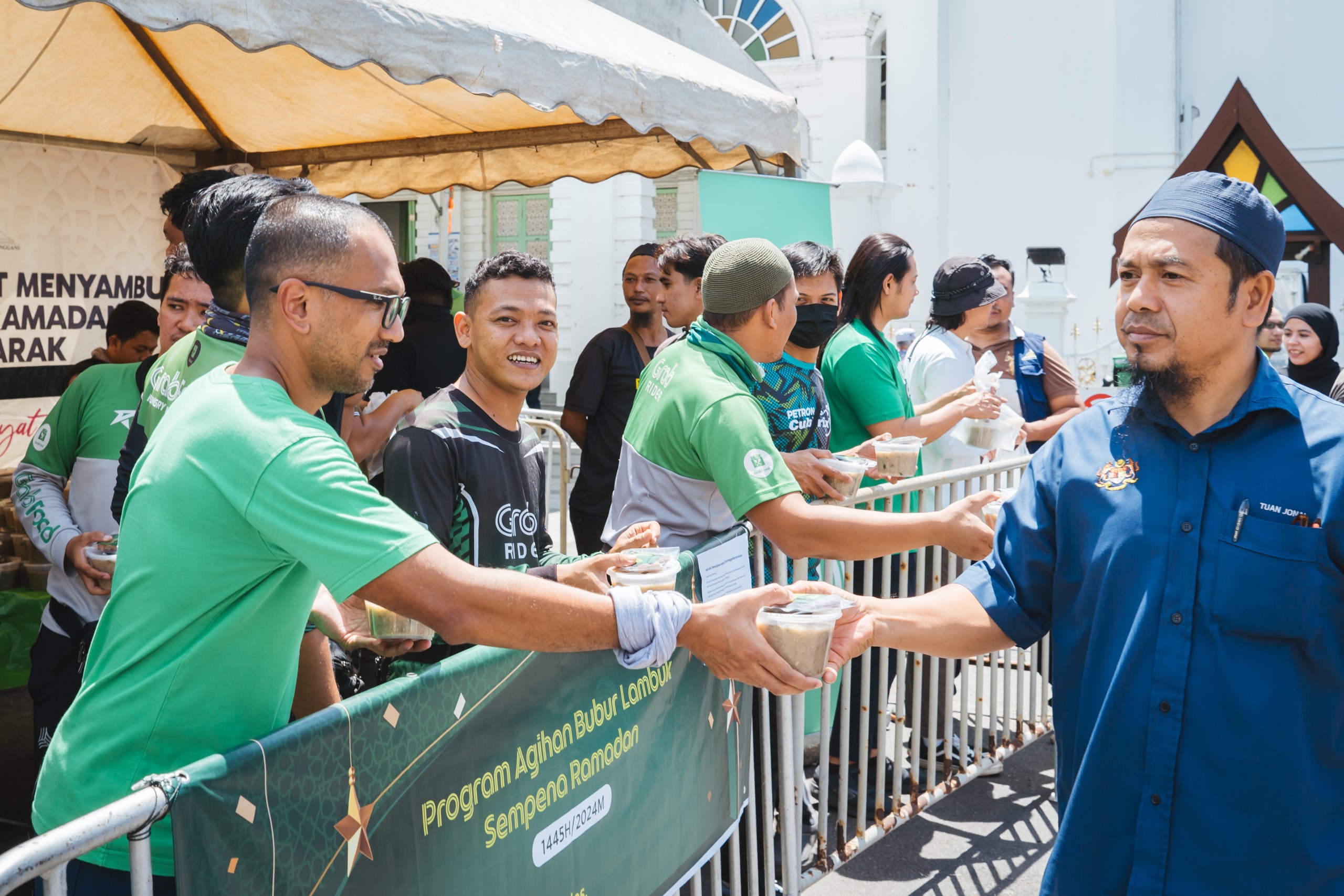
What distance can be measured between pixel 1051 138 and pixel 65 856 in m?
18.7

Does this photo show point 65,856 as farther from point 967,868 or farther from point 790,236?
point 790,236

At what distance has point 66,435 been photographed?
12.5 feet

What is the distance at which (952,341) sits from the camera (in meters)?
5.43

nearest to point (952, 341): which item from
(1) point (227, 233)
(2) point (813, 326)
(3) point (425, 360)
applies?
(2) point (813, 326)

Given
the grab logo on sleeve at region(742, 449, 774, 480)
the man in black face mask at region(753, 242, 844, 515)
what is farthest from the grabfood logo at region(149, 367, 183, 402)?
the man in black face mask at region(753, 242, 844, 515)

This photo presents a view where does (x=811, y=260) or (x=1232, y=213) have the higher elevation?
(x=811, y=260)

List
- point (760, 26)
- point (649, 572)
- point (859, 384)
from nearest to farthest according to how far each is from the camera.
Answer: point (649, 572)
point (859, 384)
point (760, 26)

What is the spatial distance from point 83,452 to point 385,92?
3.12 m

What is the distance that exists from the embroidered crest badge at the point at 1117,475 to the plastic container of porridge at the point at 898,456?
1727mm

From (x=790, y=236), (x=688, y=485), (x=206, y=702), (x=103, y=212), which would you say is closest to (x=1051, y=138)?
(x=790, y=236)

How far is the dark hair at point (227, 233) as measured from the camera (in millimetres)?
2678

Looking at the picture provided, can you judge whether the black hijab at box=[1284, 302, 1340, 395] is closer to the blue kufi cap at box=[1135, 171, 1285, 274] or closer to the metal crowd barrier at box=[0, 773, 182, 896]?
the blue kufi cap at box=[1135, 171, 1285, 274]

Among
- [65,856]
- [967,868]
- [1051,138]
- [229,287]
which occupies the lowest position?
[967,868]

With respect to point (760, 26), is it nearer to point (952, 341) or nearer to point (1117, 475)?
point (952, 341)
